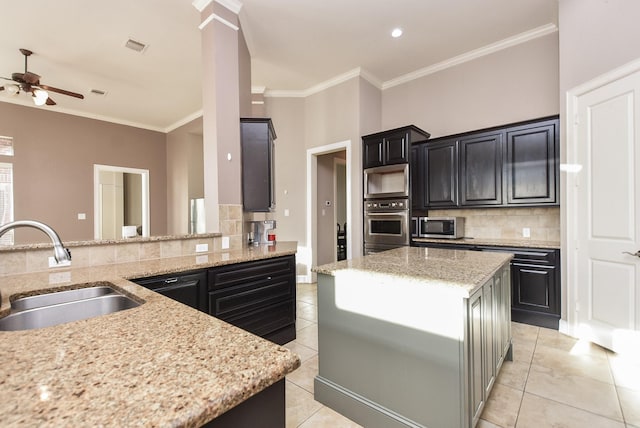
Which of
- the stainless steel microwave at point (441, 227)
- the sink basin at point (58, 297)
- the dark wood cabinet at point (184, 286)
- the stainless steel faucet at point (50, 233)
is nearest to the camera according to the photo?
the stainless steel faucet at point (50, 233)

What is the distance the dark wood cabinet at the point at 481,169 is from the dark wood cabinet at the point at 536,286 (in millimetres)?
670

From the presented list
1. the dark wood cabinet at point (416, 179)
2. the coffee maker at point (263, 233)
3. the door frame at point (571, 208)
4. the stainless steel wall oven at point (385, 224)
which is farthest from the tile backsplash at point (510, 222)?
the coffee maker at point (263, 233)

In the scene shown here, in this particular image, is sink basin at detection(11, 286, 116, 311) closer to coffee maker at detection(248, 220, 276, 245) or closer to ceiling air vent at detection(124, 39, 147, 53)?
coffee maker at detection(248, 220, 276, 245)

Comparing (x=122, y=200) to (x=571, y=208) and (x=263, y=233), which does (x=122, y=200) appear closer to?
(x=263, y=233)

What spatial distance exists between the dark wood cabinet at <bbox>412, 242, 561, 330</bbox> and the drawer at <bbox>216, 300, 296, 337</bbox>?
92.7 inches

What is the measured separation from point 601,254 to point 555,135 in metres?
1.31

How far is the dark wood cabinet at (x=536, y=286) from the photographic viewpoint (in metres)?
2.90

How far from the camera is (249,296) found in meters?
2.36

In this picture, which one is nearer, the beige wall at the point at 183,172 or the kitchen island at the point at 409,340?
the kitchen island at the point at 409,340

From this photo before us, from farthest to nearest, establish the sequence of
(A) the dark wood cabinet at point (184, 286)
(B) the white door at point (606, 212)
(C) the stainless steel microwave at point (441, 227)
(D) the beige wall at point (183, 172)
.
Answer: (D) the beige wall at point (183, 172), (C) the stainless steel microwave at point (441, 227), (B) the white door at point (606, 212), (A) the dark wood cabinet at point (184, 286)

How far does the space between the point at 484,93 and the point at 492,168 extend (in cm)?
119

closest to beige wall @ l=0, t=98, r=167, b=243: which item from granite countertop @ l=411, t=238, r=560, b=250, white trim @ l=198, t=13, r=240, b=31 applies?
white trim @ l=198, t=13, r=240, b=31

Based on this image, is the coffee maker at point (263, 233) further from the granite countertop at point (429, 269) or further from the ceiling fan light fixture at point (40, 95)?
the ceiling fan light fixture at point (40, 95)

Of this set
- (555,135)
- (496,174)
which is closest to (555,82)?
(555,135)
